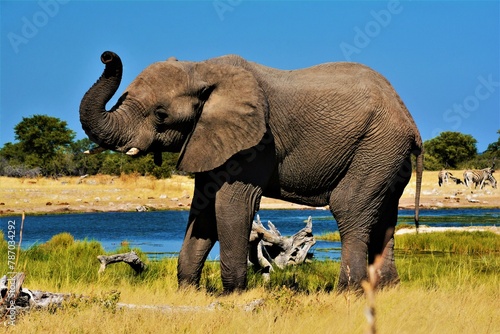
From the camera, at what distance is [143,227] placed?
89.3 ft

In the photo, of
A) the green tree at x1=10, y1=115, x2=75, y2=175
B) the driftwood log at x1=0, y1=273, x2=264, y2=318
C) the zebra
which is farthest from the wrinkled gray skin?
the green tree at x1=10, y1=115, x2=75, y2=175

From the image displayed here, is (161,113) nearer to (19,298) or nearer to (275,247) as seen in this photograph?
(19,298)

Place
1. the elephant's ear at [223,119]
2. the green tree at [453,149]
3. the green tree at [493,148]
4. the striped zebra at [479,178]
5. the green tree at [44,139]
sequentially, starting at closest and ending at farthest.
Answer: the elephant's ear at [223,119]
the striped zebra at [479,178]
the green tree at [44,139]
the green tree at [453,149]
the green tree at [493,148]

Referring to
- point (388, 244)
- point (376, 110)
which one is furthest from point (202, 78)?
point (388, 244)

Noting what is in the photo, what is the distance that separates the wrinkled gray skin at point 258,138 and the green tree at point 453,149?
207 feet

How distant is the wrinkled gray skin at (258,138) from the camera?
22.0ft

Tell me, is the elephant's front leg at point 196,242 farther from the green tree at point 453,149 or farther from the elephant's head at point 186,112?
the green tree at point 453,149

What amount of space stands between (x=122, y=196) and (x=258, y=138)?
103 feet

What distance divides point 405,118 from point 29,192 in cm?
3171

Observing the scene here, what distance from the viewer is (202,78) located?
22.6ft

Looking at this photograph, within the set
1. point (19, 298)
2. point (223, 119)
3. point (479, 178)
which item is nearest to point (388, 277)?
point (223, 119)

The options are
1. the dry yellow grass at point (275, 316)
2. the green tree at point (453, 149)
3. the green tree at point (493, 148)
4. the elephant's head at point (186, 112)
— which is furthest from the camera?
the green tree at point (493, 148)

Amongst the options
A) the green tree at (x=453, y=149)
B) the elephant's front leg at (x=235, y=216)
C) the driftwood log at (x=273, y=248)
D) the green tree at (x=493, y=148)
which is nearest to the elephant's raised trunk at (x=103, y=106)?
the elephant's front leg at (x=235, y=216)

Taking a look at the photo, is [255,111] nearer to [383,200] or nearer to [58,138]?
[383,200]
